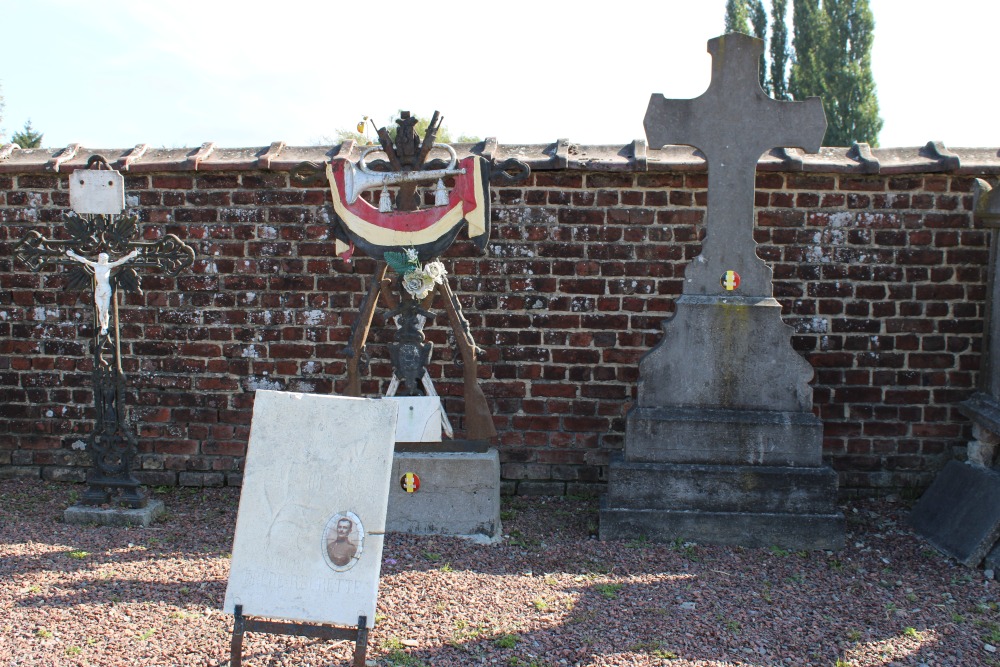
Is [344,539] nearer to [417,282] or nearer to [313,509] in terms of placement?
[313,509]

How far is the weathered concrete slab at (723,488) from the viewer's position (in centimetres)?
458

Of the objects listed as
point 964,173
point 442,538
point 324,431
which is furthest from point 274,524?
point 964,173

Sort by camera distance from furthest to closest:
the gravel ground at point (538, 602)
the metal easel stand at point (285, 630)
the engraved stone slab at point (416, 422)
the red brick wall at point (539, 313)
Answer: the red brick wall at point (539, 313) → the engraved stone slab at point (416, 422) → the gravel ground at point (538, 602) → the metal easel stand at point (285, 630)

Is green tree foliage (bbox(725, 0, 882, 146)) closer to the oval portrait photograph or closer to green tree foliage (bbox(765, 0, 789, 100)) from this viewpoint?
green tree foliage (bbox(765, 0, 789, 100))

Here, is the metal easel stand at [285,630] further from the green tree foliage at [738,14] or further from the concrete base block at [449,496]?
the green tree foliage at [738,14]

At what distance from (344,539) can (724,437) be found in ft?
7.92

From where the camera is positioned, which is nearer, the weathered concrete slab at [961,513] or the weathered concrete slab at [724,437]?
the weathered concrete slab at [961,513]

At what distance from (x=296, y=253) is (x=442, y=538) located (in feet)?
6.80

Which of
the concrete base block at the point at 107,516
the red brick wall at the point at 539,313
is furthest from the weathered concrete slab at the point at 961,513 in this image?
the concrete base block at the point at 107,516

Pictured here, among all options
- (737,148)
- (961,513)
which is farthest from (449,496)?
(961,513)

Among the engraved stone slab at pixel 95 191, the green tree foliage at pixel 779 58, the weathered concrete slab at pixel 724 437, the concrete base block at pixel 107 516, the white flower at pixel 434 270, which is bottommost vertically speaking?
the concrete base block at pixel 107 516

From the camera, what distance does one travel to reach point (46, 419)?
5.67 metres

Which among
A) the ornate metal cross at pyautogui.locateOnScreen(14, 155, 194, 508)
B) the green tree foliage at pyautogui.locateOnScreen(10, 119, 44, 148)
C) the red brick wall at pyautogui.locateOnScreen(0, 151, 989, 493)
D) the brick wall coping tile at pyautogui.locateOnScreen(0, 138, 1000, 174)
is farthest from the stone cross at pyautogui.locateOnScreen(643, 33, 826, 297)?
the green tree foliage at pyautogui.locateOnScreen(10, 119, 44, 148)

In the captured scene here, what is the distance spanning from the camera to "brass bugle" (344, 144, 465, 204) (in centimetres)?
464
